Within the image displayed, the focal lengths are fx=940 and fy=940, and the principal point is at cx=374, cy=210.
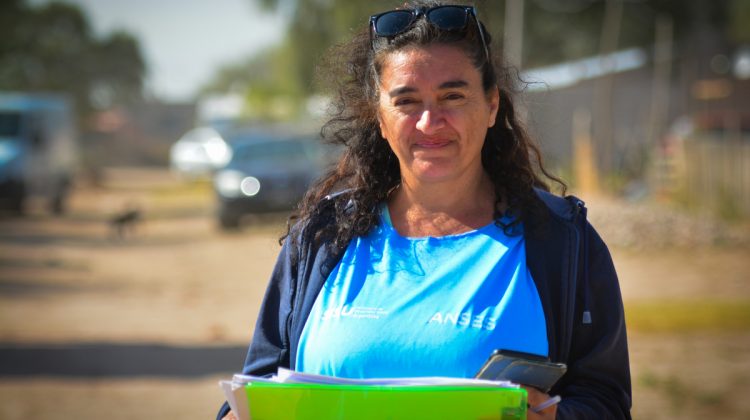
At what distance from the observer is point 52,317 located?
31.3 ft

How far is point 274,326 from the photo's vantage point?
2.57 m

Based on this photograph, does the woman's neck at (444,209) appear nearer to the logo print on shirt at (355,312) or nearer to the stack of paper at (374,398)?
the logo print on shirt at (355,312)

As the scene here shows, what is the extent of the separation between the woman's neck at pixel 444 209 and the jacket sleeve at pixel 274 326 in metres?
0.33

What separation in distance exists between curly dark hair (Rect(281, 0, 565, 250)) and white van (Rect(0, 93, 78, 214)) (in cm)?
1919

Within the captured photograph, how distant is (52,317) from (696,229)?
31.8 feet

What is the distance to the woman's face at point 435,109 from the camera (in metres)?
2.48

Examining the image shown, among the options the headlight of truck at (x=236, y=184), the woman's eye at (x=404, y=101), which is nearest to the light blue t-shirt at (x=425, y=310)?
the woman's eye at (x=404, y=101)

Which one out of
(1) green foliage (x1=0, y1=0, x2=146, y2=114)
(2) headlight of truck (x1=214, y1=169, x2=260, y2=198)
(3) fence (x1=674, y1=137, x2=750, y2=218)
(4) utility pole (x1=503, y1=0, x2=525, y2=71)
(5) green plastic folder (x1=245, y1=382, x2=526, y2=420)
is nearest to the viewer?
(5) green plastic folder (x1=245, y1=382, x2=526, y2=420)

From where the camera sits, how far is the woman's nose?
248 cm

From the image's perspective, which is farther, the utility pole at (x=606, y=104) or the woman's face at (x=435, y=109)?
the utility pole at (x=606, y=104)

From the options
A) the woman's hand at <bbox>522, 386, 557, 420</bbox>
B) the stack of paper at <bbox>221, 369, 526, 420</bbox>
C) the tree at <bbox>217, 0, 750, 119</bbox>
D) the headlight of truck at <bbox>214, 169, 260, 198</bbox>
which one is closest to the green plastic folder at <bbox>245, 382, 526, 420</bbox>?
the stack of paper at <bbox>221, 369, 526, 420</bbox>

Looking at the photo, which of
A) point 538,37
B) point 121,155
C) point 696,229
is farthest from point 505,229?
point 121,155

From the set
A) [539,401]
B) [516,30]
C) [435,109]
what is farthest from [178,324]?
[516,30]

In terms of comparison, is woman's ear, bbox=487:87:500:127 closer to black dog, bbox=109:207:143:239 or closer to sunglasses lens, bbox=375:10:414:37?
sunglasses lens, bbox=375:10:414:37
